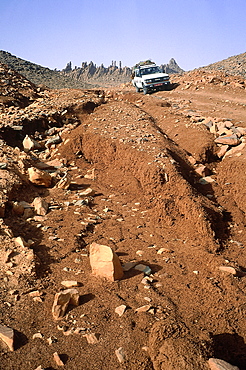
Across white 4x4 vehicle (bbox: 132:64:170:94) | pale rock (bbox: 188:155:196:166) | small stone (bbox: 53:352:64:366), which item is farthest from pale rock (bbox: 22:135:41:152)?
white 4x4 vehicle (bbox: 132:64:170:94)

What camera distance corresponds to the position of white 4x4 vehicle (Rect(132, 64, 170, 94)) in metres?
17.5

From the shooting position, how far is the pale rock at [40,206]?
16.9 feet

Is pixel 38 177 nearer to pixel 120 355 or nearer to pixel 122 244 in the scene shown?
pixel 122 244

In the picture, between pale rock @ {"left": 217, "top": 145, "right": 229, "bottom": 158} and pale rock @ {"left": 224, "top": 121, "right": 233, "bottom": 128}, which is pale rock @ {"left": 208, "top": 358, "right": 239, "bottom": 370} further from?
pale rock @ {"left": 224, "top": 121, "right": 233, "bottom": 128}

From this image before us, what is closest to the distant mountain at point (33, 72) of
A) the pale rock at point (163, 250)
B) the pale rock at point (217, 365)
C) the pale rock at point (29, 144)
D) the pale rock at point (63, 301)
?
the pale rock at point (29, 144)

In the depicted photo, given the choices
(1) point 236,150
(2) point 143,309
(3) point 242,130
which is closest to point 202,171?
(1) point 236,150

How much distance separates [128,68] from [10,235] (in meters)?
73.2

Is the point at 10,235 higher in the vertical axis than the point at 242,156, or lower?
higher

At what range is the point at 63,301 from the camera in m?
3.16

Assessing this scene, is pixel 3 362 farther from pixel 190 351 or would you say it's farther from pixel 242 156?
pixel 242 156

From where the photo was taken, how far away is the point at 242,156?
695 cm

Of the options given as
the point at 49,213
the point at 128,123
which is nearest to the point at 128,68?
the point at 128,123

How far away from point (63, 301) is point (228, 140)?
606 centimetres

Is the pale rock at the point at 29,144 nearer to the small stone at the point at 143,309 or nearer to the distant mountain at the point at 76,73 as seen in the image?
the small stone at the point at 143,309
